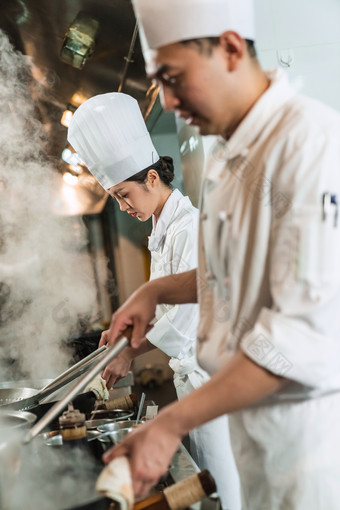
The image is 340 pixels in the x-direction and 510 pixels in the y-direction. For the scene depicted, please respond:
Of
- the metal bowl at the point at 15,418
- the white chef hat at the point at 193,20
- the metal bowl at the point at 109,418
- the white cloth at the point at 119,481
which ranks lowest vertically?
the metal bowl at the point at 109,418

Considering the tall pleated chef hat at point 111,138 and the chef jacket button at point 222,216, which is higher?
the chef jacket button at point 222,216

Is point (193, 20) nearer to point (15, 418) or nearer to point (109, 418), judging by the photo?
point (15, 418)

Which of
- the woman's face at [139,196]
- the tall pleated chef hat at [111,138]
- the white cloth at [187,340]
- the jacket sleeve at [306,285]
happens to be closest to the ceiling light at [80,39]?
the tall pleated chef hat at [111,138]

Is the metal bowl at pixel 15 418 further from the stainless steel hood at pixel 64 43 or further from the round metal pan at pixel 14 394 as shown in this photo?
the stainless steel hood at pixel 64 43

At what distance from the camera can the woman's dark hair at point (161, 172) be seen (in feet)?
7.89

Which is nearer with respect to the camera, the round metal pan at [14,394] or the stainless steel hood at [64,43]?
the round metal pan at [14,394]

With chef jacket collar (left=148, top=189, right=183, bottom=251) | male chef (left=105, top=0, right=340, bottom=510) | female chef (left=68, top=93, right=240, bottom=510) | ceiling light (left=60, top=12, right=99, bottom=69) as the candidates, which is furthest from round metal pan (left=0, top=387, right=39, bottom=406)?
ceiling light (left=60, top=12, right=99, bottom=69)

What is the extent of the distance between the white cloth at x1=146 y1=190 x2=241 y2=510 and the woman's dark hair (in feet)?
0.43

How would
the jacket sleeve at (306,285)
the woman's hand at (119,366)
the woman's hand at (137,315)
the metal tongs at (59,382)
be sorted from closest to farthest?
the jacket sleeve at (306,285) → the woman's hand at (137,315) → the metal tongs at (59,382) → the woman's hand at (119,366)

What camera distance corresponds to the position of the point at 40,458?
1.35 m

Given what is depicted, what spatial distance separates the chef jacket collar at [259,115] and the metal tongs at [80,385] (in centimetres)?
52

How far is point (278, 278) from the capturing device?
892 mm

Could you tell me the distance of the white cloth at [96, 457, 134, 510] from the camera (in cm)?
86

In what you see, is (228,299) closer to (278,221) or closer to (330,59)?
(278,221)
